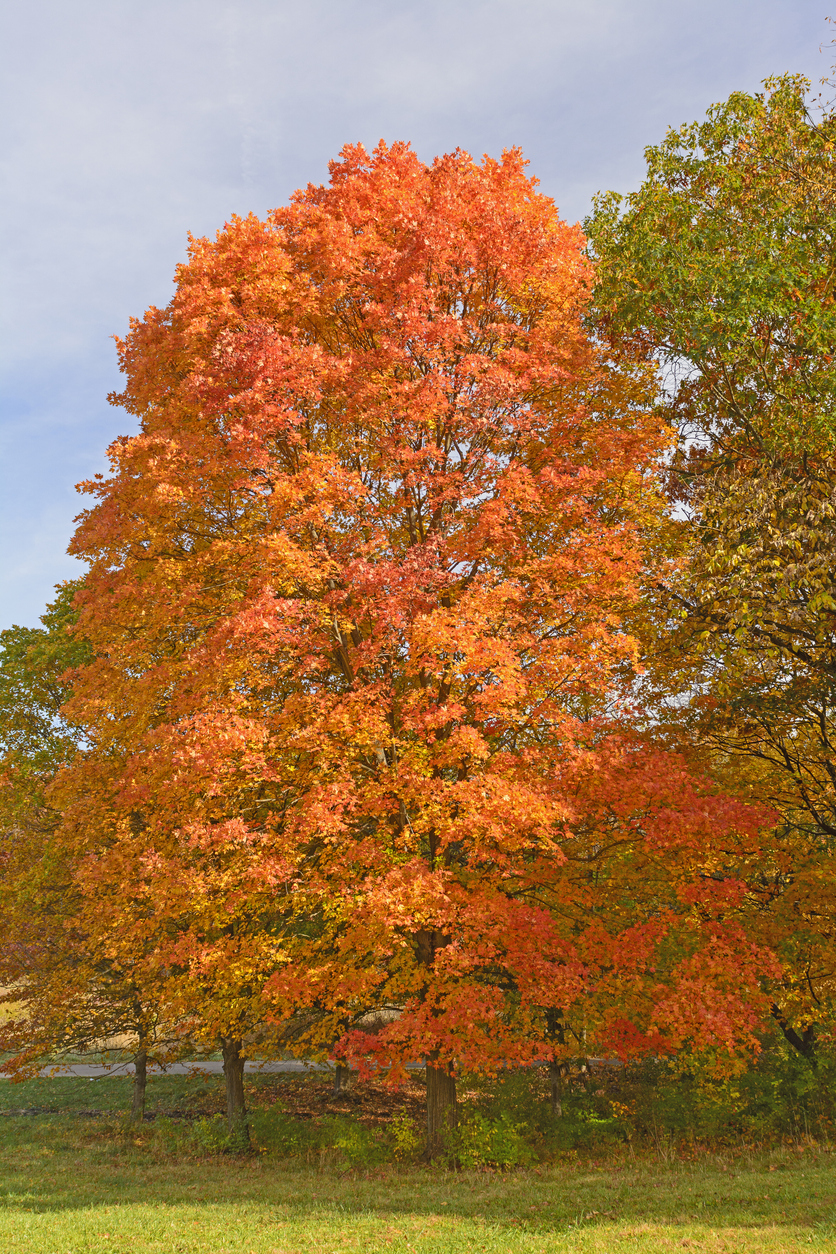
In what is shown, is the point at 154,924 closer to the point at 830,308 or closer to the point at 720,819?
the point at 720,819

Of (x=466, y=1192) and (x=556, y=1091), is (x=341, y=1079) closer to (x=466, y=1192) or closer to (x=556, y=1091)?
(x=556, y=1091)

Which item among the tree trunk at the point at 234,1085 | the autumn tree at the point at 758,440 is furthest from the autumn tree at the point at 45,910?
the autumn tree at the point at 758,440

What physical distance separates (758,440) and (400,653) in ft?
23.4

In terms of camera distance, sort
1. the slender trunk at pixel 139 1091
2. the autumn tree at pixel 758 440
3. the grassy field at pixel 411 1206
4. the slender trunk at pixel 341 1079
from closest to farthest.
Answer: the grassy field at pixel 411 1206 < the autumn tree at pixel 758 440 < the slender trunk at pixel 139 1091 < the slender trunk at pixel 341 1079

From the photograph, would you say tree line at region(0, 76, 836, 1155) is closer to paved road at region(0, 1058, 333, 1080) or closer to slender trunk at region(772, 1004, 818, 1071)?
slender trunk at region(772, 1004, 818, 1071)

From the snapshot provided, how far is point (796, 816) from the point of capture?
1752 centimetres

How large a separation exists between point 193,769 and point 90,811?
497 centimetres

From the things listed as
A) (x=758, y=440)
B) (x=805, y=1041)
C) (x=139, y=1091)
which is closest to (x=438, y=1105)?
(x=805, y=1041)

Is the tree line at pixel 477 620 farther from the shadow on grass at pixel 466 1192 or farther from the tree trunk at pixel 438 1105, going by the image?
the shadow on grass at pixel 466 1192

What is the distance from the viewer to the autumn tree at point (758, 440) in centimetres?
1196

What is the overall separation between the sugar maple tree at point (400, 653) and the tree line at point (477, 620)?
87 millimetres

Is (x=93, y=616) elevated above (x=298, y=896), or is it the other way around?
(x=93, y=616)

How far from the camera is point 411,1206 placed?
36.9 feet

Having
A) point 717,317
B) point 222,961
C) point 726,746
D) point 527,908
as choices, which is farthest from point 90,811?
point 717,317
